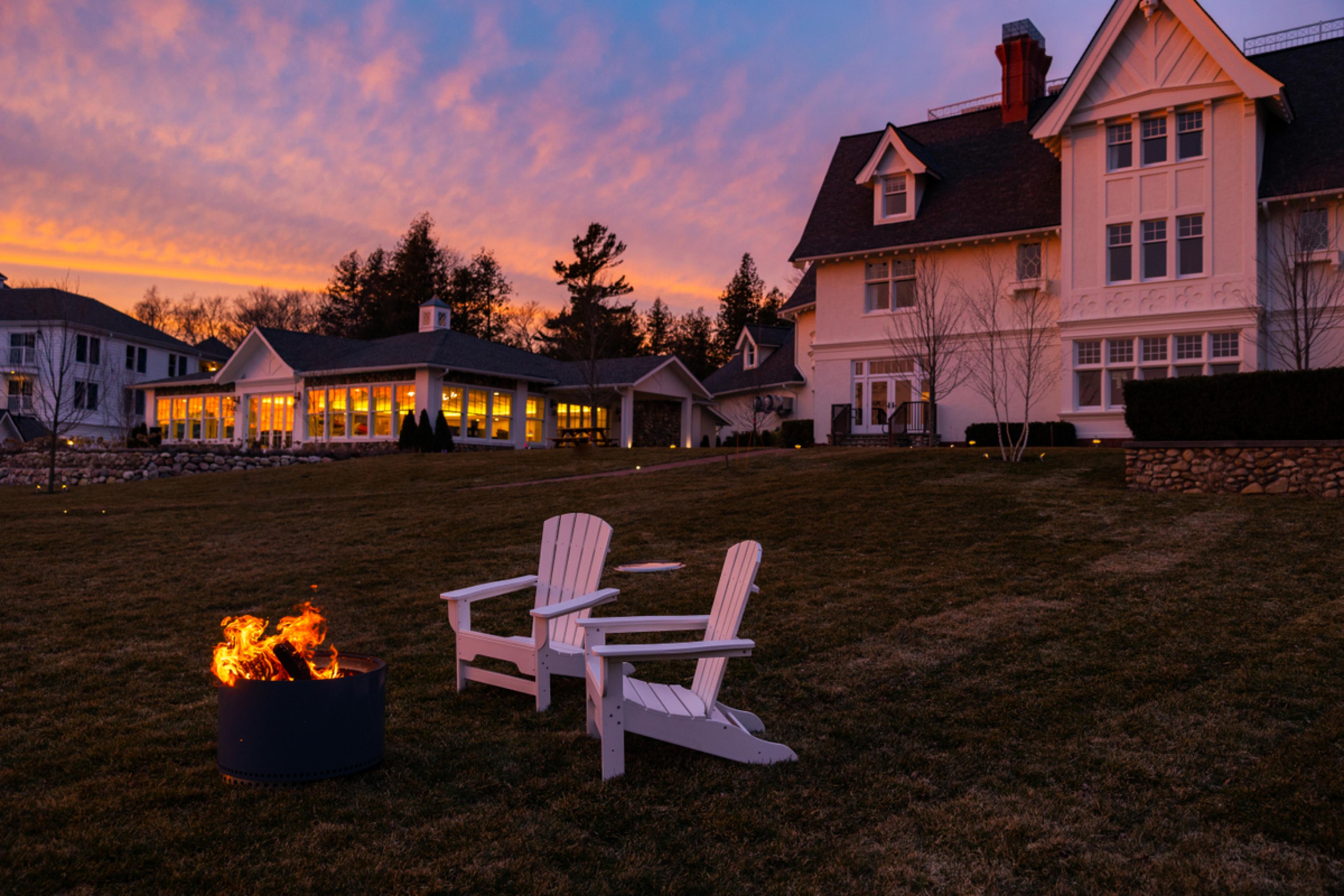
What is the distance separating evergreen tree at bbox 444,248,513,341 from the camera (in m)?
50.8

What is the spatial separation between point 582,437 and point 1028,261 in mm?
13757

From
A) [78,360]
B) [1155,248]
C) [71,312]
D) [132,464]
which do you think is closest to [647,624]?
[1155,248]

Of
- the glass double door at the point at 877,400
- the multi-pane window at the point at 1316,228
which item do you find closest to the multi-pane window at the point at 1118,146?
the multi-pane window at the point at 1316,228

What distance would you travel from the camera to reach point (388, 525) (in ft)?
38.1

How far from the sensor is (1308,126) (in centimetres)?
1745

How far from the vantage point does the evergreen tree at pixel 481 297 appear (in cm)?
5081

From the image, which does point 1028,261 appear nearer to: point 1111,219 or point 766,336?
point 1111,219

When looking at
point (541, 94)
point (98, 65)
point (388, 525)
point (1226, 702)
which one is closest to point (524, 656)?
point (1226, 702)

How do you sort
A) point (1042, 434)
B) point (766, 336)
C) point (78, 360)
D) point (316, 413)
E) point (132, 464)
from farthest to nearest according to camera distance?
point (78, 360) < point (766, 336) < point (316, 413) < point (132, 464) < point (1042, 434)

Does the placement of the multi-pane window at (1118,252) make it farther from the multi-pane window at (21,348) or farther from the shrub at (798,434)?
the multi-pane window at (21,348)

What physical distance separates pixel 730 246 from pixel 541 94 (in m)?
34.4

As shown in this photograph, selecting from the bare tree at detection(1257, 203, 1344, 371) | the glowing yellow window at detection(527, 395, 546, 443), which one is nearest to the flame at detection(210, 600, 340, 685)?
the bare tree at detection(1257, 203, 1344, 371)

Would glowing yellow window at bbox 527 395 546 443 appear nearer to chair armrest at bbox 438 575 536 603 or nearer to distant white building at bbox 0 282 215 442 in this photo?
distant white building at bbox 0 282 215 442

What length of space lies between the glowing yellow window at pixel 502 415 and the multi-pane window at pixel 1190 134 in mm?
20732
